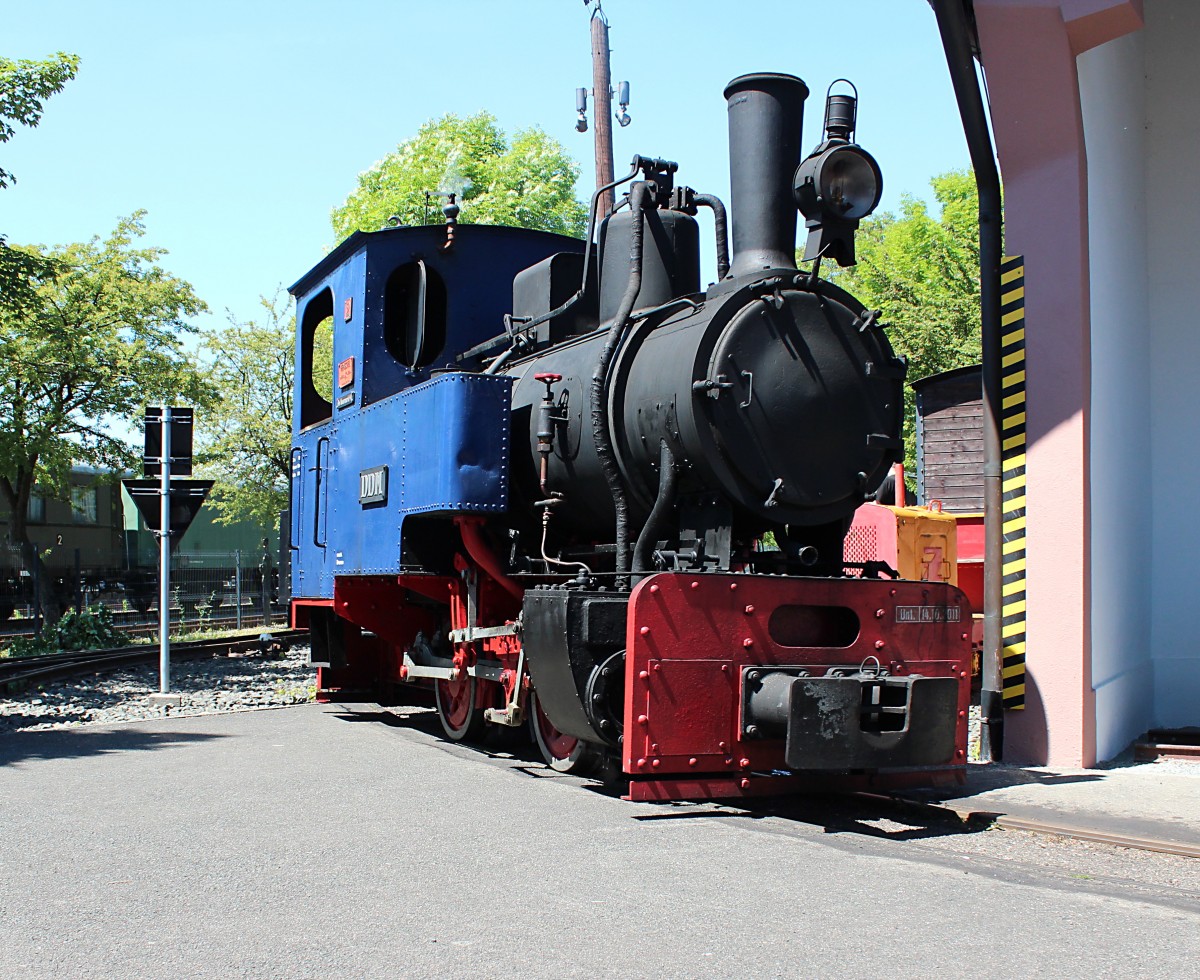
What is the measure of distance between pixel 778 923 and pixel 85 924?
2.13m

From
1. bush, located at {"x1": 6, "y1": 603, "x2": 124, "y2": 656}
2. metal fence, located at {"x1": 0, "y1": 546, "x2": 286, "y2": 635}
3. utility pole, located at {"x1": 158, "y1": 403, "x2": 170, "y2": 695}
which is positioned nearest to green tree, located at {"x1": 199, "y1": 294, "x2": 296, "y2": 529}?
metal fence, located at {"x1": 0, "y1": 546, "x2": 286, "y2": 635}

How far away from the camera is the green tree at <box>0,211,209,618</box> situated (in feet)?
64.8

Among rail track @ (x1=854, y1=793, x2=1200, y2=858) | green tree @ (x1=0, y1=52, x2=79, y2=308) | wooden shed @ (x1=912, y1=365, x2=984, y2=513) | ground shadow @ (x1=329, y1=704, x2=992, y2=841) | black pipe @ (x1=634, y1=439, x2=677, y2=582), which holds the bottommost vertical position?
ground shadow @ (x1=329, y1=704, x2=992, y2=841)

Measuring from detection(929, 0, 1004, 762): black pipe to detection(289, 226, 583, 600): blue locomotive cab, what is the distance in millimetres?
3054

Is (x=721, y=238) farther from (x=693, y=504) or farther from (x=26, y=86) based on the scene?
(x=26, y=86)

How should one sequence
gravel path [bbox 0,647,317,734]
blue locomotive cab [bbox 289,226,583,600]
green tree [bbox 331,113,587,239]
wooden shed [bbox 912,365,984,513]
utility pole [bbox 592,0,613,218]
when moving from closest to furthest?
blue locomotive cab [bbox 289,226,583,600], gravel path [bbox 0,647,317,734], wooden shed [bbox 912,365,984,513], utility pole [bbox 592,0,613,218], green tree [bbox 331,113,587,239]

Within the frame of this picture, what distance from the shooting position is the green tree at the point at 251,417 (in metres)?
28.2

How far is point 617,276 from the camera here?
6.72 meters

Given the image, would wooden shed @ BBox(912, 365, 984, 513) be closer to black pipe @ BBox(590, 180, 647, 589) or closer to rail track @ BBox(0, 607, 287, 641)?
black pipe @ BBox(590, 180, 647, 589)

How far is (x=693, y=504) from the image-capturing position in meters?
5.93

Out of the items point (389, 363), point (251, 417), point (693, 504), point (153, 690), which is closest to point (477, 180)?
point (251, 417)

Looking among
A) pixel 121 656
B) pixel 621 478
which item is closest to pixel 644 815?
pixel 621 478

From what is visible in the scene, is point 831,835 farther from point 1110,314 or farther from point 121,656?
point 121,656

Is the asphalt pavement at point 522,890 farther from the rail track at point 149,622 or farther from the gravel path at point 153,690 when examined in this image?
the rail track at point 149,622
